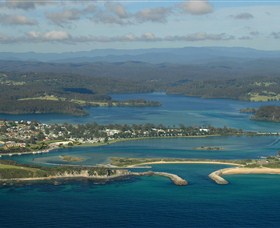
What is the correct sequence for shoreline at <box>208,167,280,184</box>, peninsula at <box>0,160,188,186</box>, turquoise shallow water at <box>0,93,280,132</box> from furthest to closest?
turquoise shallow water at <box>0,93,280,132</box> → shoreline at <box>208,167,280,184</box> → peninsula at <box>0,160,188,186</box>

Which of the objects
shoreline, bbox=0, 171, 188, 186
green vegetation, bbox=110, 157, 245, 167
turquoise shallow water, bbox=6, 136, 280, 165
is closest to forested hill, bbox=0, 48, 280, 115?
turquoise shallow water, bbox=6, 136, 280, 165

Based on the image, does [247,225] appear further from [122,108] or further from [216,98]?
[216,98]

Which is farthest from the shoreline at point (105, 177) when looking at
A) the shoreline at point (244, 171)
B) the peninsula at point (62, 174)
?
the shoreline at point (244, 171)

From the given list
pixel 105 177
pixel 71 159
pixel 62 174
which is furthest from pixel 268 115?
pixel 62 174

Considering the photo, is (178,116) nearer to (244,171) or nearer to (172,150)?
(172,150)

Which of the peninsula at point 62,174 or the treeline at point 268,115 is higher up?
the treeline at point 268,115

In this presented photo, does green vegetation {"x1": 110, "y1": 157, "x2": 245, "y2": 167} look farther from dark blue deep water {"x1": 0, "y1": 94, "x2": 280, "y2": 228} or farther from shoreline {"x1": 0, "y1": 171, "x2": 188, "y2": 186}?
shoreline {"x1": 0, "y1": 171, "x2": 188, "y2": 186}

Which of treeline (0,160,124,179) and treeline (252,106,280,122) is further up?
treeline (252,106,280,122)

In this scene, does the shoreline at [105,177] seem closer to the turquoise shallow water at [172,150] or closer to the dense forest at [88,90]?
the turquoise shallow water at [172,150]

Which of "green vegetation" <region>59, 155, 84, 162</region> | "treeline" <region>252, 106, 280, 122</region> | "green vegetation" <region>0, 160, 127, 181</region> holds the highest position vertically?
"treeline" <region>252, 106, 280, 122</region>
